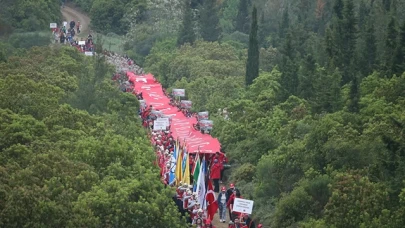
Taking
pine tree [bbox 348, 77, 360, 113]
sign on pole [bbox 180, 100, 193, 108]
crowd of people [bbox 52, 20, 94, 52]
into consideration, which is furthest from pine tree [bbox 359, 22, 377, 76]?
crowd of people [bbox 52, 20, 94, 52]

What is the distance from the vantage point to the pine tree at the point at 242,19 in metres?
92.6

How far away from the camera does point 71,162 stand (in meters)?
36.0

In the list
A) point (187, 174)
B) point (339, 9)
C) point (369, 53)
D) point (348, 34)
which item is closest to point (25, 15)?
point (339, 9)

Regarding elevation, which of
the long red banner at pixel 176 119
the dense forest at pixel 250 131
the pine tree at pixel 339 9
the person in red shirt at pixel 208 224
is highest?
the pine tree at pixel 339 9

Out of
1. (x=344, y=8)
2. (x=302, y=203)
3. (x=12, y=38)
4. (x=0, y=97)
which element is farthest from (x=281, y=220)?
(x=12, y=38)

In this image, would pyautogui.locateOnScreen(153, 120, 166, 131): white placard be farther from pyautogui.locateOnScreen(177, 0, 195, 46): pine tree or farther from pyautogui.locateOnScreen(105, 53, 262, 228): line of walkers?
pyautogui.locateOnScreen(177, 0, 195, 46): pine tree

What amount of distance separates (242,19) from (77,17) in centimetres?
1518

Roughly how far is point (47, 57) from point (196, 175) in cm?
2195

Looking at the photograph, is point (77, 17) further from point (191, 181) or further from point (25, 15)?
point (191, 181)

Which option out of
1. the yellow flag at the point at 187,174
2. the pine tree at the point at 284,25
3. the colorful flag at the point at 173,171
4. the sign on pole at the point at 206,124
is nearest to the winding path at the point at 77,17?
the pine tree at the point at 284,25

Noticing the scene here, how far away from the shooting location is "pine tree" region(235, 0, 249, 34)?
92.6 meters

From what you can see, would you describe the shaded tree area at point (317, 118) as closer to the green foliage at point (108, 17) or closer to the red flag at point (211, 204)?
the red flag at point (211, 204)

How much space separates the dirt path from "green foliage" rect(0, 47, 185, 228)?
3918cm

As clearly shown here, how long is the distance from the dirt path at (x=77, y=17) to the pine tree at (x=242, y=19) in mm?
12713
